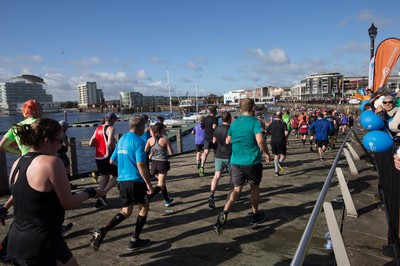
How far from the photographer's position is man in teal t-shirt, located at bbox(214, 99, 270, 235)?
4445 mm

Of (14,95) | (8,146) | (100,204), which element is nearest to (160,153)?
(100,204)

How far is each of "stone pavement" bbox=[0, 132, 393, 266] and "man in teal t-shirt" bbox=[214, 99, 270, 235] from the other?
448 millimetres

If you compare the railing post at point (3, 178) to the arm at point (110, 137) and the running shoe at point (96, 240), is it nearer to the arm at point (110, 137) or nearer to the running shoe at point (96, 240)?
the arm at point (110, 137)

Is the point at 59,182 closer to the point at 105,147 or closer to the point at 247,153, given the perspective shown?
the point at 247,153

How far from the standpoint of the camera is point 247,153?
4.49 m

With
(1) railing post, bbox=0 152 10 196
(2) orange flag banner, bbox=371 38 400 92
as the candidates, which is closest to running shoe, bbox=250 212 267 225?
(1) railing post, bbox=0 152 10 196

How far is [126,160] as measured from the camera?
4.11 metres

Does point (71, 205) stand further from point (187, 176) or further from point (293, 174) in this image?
point (293, 174)

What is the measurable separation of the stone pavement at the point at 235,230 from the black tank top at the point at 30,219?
5.67 ft

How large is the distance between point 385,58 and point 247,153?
7.98m

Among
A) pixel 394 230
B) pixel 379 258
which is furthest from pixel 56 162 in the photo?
pixel 394 230

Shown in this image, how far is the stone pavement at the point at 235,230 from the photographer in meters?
3.60

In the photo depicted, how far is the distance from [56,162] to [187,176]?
6.47 m

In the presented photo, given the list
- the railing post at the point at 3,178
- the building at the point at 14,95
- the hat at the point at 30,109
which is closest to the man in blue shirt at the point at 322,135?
the hat at the point at 30,109
